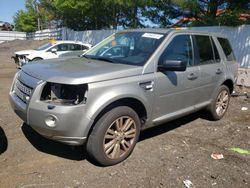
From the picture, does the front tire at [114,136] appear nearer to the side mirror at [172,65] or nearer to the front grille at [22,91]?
the side mirror at [172,65]

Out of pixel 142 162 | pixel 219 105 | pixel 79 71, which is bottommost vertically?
pixel 142 162

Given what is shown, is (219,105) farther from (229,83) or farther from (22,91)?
(22,91)

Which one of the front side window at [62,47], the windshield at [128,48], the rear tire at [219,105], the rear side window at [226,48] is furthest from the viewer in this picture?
the front side window at [62,47]

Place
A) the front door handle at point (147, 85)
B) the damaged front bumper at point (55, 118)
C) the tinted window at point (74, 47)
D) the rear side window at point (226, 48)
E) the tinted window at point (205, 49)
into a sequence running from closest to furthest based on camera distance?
the damaged front bumper at point (55, 118), the front door handle at point (147, 85), the tinted window at point (205, 49), the rear side window at point (226, 48), the tinted window at point (74, 47)

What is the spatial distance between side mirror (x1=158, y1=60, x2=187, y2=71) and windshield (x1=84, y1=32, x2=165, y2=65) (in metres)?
0.25

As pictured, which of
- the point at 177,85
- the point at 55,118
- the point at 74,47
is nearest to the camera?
the point at 55,118

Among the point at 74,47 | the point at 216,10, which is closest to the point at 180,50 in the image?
the point at 74,47

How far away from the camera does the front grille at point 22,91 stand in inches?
162

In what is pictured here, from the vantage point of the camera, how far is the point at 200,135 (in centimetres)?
581

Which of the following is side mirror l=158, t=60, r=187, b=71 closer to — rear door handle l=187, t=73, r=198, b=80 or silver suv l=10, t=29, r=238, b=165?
silver suv l=10, t=29, r=238, b=165

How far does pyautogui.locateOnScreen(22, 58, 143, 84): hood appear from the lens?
3885mm

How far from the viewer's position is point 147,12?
1862 centimetres

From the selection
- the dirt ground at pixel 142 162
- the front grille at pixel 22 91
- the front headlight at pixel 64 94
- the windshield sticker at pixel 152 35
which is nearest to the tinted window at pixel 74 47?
the dirt ground at pixel 142 162

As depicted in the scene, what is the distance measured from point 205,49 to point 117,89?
2500 millimetres
